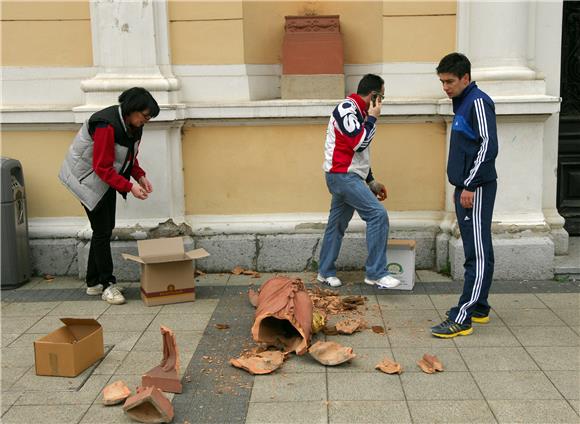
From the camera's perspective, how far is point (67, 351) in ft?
15.1

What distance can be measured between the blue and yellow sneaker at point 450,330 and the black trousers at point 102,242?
9.32ft

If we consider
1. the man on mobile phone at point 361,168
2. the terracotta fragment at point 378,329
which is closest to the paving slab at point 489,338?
the terracotta fragment at point 378,329

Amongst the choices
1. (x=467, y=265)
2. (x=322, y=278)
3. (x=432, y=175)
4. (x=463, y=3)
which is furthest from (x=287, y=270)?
(x=463, y=3)

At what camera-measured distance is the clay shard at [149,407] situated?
3.95 meters

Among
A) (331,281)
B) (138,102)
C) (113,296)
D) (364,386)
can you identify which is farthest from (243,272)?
(364,386)

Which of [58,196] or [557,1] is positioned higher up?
[557,1]

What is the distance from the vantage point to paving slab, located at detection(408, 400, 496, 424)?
396cm

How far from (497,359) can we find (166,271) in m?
2.78

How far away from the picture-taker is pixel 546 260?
21.5 feet

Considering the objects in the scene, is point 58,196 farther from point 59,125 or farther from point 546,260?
point 546,260

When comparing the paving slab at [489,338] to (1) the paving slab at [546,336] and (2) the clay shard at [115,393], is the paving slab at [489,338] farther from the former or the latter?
(2) the clay shard at [115,393]

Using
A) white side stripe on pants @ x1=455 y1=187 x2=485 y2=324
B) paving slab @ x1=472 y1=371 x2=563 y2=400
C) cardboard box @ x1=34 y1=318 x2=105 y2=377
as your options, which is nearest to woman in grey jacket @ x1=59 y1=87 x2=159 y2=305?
cardboard box @ x1=34 y1=318 x2=105 y2=377

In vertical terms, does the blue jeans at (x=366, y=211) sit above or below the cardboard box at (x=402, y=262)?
above

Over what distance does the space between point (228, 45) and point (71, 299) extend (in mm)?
2770
